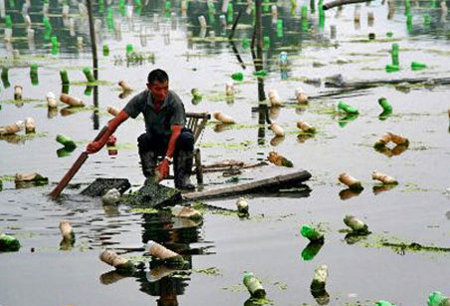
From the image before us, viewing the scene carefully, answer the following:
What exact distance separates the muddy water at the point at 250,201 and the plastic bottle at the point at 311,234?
0.12m

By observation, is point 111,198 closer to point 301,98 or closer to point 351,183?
point 351,183

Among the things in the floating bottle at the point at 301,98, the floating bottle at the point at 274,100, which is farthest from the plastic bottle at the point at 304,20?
the floating bottle at the point at 274,100

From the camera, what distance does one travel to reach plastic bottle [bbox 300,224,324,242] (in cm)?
1156

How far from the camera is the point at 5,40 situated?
3725cm

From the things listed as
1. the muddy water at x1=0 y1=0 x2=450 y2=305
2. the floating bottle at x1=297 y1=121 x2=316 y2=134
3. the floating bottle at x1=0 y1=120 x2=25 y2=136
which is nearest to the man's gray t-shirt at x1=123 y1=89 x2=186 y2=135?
the muddy water at x1=0 y1=0 x2=450 y2=305

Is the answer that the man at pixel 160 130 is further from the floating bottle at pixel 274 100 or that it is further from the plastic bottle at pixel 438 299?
the floating bottle at pixel 274 100

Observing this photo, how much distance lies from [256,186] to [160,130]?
1.25 m

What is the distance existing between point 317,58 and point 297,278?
65.9 feet

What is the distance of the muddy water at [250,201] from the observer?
10.1 meters

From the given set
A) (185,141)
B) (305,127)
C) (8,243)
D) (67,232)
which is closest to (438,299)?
(67,232)

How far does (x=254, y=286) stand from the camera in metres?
9.72

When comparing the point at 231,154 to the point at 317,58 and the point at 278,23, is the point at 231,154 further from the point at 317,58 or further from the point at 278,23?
the point at 278,23

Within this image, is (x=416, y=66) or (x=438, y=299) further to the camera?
(x=416, y=66)

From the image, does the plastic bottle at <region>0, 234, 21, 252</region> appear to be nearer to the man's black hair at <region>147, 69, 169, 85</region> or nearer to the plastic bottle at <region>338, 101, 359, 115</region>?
the man's black hair at <region>147, 69, 169, 85</region>
